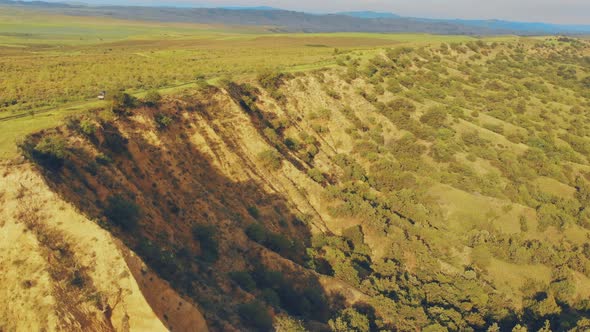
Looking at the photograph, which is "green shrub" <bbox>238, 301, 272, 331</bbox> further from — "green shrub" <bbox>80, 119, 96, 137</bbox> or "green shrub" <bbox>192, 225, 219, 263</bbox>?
"green shrub" <bbox>80, 119, 96, 137</bbox>

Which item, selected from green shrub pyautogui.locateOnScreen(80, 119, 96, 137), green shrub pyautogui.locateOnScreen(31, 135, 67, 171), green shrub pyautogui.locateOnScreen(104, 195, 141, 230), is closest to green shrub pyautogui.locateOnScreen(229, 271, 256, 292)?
green shrub pyautogui.locateOnScreen(104, 195, 141, 230)

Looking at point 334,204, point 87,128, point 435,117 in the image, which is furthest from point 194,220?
point 435,117

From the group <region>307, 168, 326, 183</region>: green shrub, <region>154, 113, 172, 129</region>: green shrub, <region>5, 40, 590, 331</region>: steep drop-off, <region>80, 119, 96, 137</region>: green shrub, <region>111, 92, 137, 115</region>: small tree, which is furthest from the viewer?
<region>307, 168, 326, 183</region>: green shrub

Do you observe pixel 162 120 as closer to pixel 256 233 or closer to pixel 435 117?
pixel 256 233

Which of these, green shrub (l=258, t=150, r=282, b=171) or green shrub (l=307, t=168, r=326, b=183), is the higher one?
green shrub (l=258, t=150, r=282, b=171)

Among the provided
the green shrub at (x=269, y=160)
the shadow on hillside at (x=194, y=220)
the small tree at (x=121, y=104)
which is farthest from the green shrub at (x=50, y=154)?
the green shrub at (x=269, y=160)

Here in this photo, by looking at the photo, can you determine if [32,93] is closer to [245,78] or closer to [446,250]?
[245,78]

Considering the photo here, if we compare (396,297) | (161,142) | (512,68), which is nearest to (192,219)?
(161,142)
